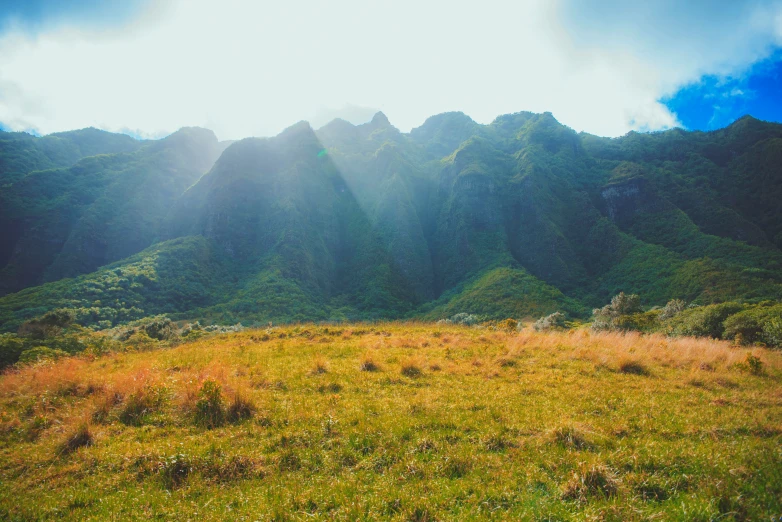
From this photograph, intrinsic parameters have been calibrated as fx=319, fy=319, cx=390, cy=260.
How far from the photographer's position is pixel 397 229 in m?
107

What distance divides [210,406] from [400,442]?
18.0 ft

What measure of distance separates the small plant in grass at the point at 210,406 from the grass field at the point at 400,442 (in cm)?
3

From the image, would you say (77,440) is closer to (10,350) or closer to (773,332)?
(10,350)

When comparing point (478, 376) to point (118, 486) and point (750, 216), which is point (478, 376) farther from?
point (750, 216)

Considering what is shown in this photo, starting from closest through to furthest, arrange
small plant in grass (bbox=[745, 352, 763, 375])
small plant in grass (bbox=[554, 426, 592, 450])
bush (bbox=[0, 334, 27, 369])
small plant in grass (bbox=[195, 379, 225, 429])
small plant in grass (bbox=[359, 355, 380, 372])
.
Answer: small plant in grass (bbox=[554, 426, 592, 450]) → small plant in grass (bbox=[195, 379, 225, 429]) → small plant in grass (bbox=[745, 352, 763, 375]) → small plant in grass (bbox=[359, 355, 380, 372]) → bush (bbox=[0, 334, 27, 369])

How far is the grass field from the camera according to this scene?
5293 millimetres

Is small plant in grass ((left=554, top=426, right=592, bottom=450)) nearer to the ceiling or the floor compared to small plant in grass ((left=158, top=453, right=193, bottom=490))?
nearer to the ceiling

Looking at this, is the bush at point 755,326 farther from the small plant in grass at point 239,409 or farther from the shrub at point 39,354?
the shrub at point 39,354

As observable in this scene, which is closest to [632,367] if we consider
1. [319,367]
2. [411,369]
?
[411,369]

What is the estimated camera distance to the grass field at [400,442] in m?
5.29

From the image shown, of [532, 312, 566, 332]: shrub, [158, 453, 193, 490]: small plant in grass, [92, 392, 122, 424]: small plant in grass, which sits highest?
[158, 453, 193, 490]: small plant in grass

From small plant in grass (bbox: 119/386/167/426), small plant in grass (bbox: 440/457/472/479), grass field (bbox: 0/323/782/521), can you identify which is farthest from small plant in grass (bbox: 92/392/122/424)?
small plant in grass (bbox: 440/457/472/479)

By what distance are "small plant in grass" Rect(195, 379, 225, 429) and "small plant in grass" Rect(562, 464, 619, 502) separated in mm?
8144

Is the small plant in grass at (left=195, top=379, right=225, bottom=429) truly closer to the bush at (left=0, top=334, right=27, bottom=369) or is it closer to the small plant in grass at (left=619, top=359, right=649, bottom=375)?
the small plant in grass at (left=619, top=359, right=649, bottom=375)
